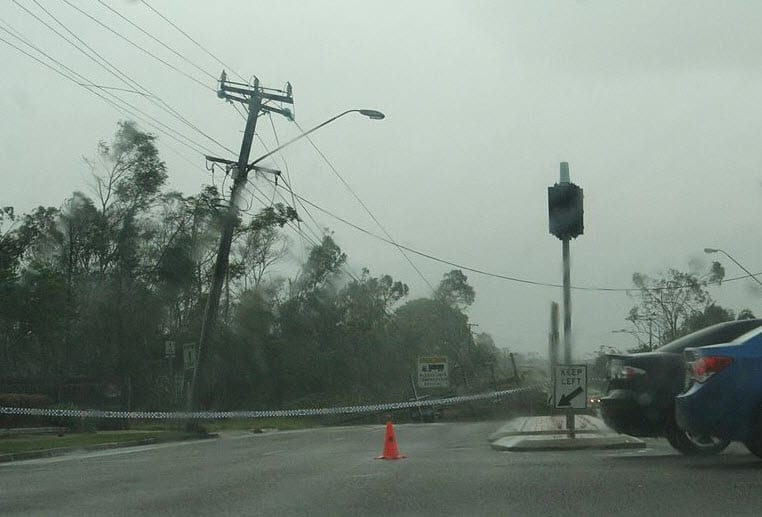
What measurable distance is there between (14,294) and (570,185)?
87.3 feet

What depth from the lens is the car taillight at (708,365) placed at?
10.0 meters

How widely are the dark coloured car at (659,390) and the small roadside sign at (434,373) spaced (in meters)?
25.8

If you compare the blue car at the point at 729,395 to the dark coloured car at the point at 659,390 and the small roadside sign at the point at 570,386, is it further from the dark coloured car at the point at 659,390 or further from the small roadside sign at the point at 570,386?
the small roadside sign at the point at 570,386

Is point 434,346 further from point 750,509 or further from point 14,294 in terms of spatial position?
point 750,509

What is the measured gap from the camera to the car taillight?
10.0 m

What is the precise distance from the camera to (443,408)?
37094 millimetres

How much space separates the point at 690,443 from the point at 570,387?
136 inches

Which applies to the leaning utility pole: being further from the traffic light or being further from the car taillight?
the car taillight

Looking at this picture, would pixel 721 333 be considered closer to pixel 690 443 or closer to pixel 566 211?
pixel 690 443

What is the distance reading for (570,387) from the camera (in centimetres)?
1512

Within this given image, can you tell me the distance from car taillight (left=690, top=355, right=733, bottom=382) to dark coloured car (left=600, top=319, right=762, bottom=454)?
1.47 metres

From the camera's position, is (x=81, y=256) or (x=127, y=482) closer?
(x=127, y=482)

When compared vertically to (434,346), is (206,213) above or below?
above

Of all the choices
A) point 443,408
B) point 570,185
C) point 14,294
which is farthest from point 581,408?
point 14,294
